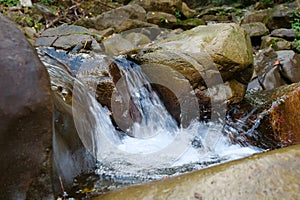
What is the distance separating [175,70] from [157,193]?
2.35 m

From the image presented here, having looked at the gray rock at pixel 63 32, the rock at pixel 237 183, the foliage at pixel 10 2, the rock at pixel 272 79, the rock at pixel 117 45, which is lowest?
the rock at pixel 272 79

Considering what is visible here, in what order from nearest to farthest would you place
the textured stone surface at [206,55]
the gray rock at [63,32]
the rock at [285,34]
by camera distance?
the textured stone surface at [206,55]
the gray rock at [63,32]
the rock at [285,34]

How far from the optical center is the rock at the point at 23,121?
170 centimetres

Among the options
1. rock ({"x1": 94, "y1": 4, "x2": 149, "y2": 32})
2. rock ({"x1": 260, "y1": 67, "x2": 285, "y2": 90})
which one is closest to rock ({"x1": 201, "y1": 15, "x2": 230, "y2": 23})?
rock ({"x1": 94, "y1": 4, "x2": 149, "y2": 32})

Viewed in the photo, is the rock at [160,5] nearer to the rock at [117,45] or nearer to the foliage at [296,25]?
the foliage at [296,25]

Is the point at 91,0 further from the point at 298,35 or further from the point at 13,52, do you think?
→ the point at 13,52

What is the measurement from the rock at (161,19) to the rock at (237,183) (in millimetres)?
8291

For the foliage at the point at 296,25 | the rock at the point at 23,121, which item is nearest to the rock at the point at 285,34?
the foliage at the point at 296,25

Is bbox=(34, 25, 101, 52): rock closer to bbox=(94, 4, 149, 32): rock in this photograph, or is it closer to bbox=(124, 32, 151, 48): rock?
bbox=(124, 32, 151, 48): rock

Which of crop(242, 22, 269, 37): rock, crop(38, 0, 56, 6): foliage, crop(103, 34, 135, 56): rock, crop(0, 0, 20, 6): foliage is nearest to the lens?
crop(103, 34, 135, 56): rock

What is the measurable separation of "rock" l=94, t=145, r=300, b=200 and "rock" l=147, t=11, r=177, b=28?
27.2 feet

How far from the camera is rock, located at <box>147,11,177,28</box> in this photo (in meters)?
9.76

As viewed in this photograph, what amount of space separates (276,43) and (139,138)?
225 inches

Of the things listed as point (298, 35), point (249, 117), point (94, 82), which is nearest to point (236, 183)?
point (94, 82)
